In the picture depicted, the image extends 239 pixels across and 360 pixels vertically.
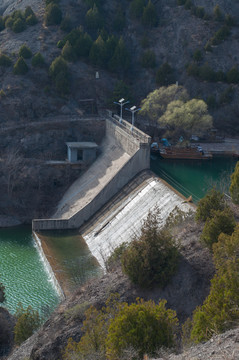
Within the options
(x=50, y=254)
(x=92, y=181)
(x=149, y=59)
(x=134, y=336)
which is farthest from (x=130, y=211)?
(x=149, y=59)

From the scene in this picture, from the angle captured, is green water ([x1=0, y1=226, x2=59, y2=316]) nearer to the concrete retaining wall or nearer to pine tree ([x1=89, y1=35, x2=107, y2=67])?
the concrete retaining wall

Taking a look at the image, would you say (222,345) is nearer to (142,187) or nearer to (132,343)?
(132,343)

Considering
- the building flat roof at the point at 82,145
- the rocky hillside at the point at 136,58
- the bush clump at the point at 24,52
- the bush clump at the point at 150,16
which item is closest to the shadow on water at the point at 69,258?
the building flat roof at the point at 82,145

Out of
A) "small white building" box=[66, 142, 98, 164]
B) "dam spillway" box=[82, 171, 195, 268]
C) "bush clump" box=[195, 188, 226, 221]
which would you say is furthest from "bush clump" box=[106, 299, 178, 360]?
"small white building" box=[66, 142, 98, 164]

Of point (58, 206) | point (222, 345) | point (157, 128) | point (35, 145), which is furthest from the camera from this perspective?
point (157, 128)

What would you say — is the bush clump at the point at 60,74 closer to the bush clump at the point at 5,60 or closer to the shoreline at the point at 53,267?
the bush clump at the point at 5,60

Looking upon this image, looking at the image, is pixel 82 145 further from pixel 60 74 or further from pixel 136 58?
pixel 136 58

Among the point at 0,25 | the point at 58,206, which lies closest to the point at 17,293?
the point at 58,206
